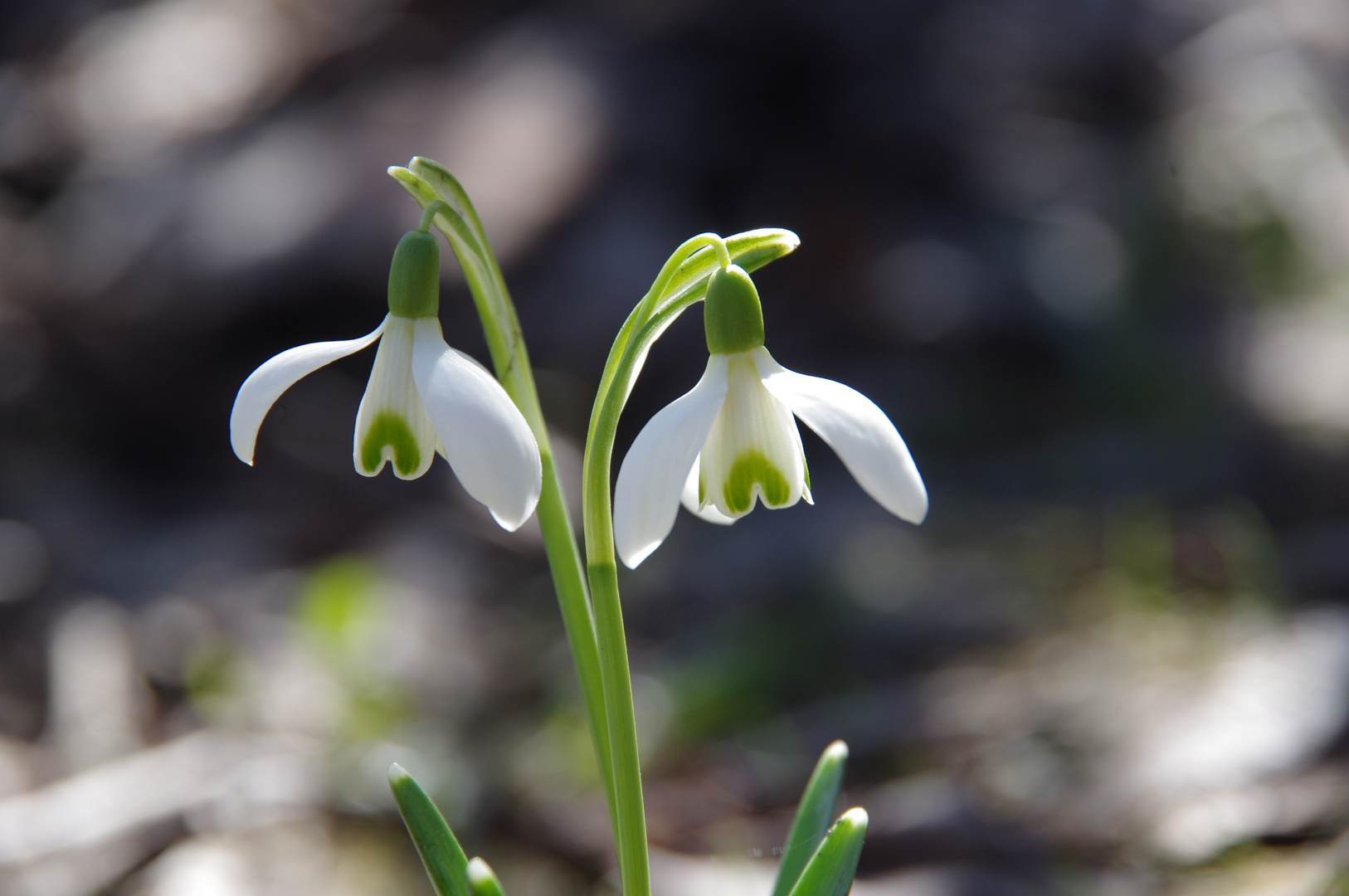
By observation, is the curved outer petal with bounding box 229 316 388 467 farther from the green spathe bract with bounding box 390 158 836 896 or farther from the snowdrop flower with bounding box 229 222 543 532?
the green spathe bract with bounding box 390 158 836 896

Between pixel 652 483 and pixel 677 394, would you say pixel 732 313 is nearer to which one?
pixel 652 483

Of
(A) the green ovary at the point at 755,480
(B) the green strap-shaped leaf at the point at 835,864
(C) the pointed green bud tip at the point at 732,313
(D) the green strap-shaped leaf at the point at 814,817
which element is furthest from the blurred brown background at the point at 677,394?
(C) the pointed green bud tip at the point at 732,313

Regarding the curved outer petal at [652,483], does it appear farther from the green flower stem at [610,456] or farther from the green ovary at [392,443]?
the green ovary at [392,443]

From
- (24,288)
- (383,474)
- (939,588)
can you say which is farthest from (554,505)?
(24,288)

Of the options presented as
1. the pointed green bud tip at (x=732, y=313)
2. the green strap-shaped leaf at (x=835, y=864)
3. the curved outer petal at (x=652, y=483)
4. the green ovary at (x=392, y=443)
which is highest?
the pointed green bud tip at (x=732, y=313)

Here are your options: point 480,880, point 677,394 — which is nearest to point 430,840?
point 480,880

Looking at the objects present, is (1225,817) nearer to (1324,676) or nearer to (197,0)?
(1324,676)

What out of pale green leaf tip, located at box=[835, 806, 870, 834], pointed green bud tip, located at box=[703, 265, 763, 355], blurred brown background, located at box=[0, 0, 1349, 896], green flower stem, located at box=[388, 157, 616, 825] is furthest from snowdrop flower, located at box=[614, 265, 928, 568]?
blurred brown background, located at box=[0, 0, 1349, 896]
